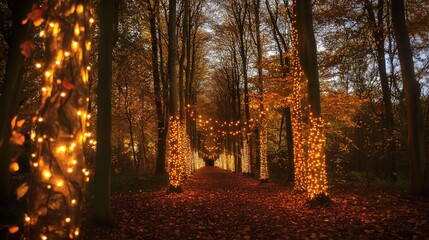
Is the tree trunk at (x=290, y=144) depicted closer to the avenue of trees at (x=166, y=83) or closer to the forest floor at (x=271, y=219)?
the avenue of trees at (x=166, y=83)

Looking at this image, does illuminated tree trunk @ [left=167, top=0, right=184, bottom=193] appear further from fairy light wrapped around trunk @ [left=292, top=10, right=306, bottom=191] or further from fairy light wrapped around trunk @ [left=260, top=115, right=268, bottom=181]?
fairy light wrapped around trunk @ [left=260, top=115, right=268, bottom=181]

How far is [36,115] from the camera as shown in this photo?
3168 mm

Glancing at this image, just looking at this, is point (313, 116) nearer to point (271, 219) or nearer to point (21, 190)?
point (271, 219)

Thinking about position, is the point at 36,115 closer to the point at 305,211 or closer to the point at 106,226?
the point at 106,226

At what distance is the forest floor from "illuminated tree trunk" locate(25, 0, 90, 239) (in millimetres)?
2084

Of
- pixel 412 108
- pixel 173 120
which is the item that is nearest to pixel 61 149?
pixel 412 108

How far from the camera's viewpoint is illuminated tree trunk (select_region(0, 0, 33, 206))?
25.6 feet

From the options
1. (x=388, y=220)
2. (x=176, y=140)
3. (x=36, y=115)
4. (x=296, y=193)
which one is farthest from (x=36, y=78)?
(x=388, y=220)

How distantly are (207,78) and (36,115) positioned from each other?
3833 cm

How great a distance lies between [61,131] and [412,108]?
1027 centimetres

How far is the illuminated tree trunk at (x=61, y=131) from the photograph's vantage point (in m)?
3.06

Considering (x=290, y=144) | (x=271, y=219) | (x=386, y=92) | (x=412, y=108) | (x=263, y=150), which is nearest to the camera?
(x=271, y=219)

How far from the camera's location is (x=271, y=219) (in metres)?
8.70

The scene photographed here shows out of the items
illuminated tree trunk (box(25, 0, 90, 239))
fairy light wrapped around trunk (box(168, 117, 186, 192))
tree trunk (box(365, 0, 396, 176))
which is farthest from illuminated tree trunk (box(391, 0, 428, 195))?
illuminated tree trunk (box(25, 0, 90, 239))
